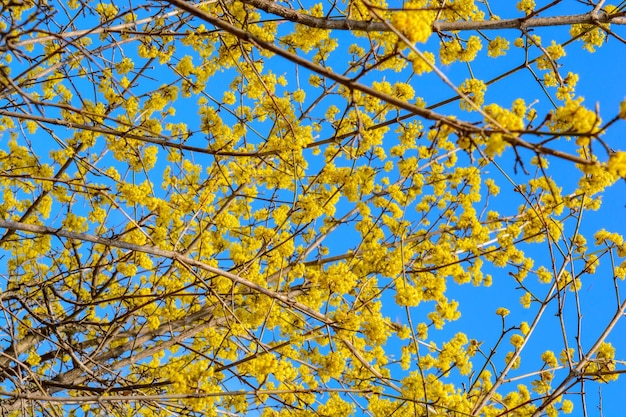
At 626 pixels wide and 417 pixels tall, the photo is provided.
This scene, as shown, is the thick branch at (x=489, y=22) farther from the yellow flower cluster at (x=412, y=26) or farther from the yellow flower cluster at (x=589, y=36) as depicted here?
the yellow flower cluster at (x=412, y=26)

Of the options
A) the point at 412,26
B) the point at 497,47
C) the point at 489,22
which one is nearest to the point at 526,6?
the point at 497,47

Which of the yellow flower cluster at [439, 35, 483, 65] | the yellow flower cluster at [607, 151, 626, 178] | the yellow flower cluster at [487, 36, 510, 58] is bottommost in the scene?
the yellow flower cluster at [607, 151, 626, 178]

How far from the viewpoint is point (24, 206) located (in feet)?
23.0

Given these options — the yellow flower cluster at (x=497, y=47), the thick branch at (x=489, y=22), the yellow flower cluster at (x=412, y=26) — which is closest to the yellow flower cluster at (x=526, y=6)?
the yellow flower cluster at (x=497, y=47)

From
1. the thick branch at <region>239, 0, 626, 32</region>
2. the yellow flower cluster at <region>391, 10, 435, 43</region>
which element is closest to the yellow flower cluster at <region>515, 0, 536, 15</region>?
the thick branch at <region>239, 0, 626, 32</region>

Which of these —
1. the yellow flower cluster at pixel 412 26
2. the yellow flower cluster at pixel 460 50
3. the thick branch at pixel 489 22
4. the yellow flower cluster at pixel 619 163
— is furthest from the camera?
the yellow flower cluster at pixel 460 50

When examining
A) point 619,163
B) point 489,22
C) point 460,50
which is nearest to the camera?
point 619,163

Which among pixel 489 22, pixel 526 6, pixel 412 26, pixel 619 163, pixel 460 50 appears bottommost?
pixel 619 163

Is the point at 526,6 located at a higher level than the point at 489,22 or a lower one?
higher

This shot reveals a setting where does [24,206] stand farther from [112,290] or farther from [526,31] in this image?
[526,31]

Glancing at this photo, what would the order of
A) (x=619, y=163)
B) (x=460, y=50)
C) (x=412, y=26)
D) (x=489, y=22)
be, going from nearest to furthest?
(x=619, y=163)
(x=412, y=26)
(x=489, y=22)
(x=460, y=50)

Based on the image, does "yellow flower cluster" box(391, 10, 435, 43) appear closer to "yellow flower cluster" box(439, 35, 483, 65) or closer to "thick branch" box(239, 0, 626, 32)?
"thick branch" box(239, 0, 626, 32)

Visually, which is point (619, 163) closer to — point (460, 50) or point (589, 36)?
point (460, 50)

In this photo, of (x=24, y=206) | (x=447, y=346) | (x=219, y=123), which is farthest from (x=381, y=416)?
(x=24, y=206)
